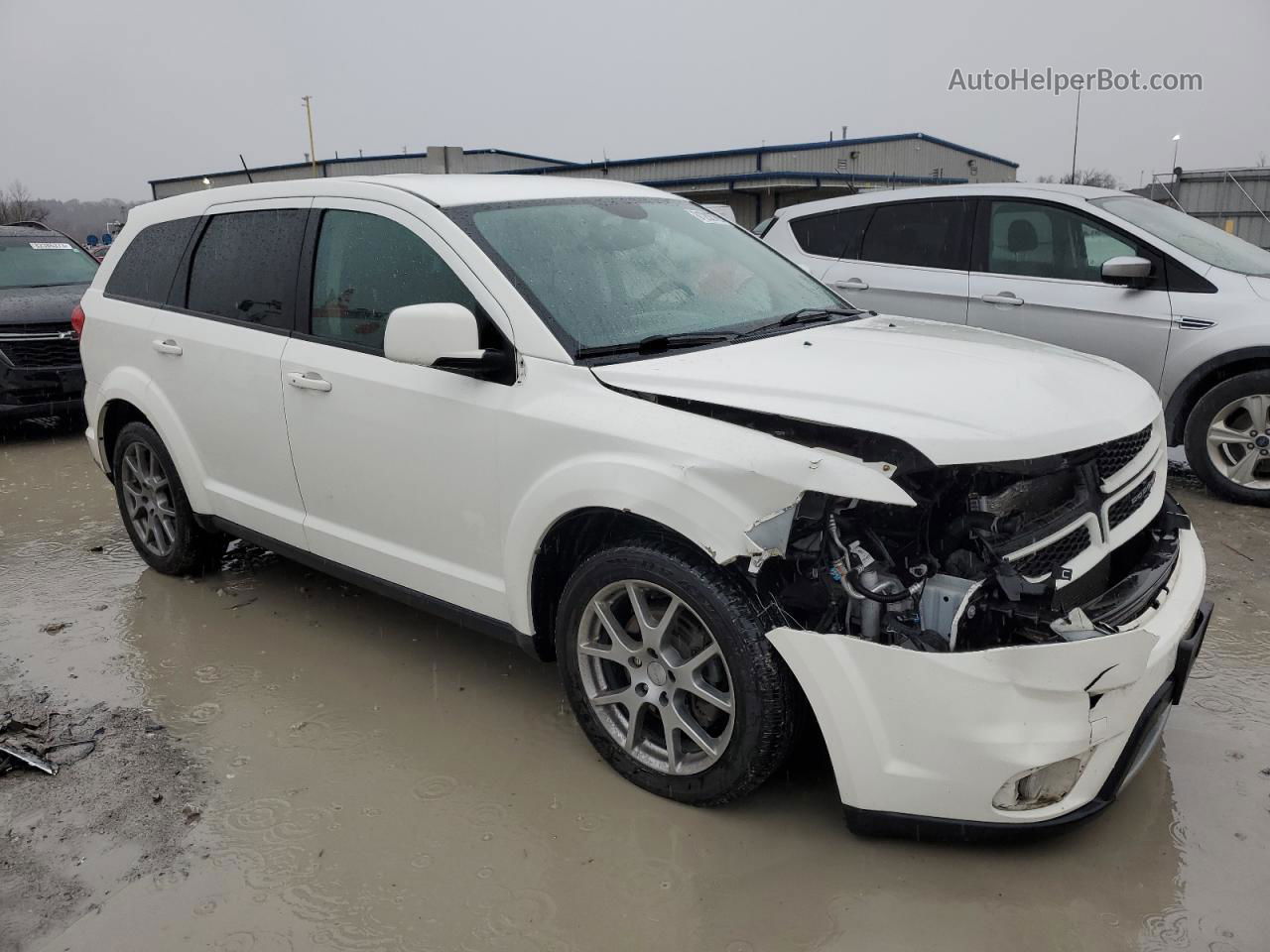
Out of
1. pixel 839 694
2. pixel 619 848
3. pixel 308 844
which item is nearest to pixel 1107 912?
pixel 839 694

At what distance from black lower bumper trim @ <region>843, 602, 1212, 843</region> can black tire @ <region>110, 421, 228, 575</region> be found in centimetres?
341

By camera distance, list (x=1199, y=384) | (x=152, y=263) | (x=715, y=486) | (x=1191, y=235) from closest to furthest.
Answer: (x=715, y=486)
(x=152, y=263)
(x=1199, y=384)
(x=1191, y=235)

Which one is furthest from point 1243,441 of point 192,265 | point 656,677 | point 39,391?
point 39,391

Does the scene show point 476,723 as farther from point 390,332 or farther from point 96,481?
point 96,481

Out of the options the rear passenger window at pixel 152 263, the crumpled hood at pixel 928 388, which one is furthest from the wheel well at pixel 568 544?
the rear passenger window at pixel 152 263

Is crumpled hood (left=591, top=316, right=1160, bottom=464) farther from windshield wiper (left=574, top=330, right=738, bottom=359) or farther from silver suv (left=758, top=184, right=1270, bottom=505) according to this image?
silver suv (left=758, top=184, right=1270, bottom=505)

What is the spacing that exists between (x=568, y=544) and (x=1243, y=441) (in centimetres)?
443

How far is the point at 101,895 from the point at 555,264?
229 cm

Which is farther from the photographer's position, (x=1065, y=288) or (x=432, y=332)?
(x=1065, y=288)

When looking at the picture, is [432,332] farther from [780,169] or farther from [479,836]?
[780,169]

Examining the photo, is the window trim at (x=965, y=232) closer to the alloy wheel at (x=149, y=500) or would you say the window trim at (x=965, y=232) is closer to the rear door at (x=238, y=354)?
the rear door at (x=238, y=354)

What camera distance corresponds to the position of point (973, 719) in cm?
237

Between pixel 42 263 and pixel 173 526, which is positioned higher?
pixel 42 263

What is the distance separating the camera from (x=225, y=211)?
14.2ft
